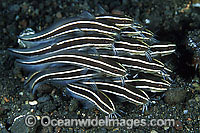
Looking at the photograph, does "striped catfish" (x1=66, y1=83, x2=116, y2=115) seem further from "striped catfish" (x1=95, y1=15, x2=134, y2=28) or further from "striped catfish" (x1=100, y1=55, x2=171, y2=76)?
"striped catfish" (x1=95, y1=15, x2=134, y2=28)

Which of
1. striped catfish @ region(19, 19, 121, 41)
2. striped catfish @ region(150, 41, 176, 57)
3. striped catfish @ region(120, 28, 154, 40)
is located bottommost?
striped catfish @ region(150, 41, 176, 57)

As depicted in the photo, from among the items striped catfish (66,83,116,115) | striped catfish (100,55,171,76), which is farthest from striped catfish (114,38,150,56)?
striped catfish (66,83,116,115)

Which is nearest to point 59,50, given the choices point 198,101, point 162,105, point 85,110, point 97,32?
point 97,32

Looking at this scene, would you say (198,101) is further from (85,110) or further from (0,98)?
(0,98)

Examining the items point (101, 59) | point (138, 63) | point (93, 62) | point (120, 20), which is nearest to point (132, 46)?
point (138, 63)

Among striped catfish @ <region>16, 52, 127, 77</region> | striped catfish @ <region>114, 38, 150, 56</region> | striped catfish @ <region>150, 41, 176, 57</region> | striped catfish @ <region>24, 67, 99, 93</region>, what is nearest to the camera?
striped catfish @ <region>16, 52, 127, 77</region>

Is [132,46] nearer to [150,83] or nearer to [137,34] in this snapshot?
[137,34]

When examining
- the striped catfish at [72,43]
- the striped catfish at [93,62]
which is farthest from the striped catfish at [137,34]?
the striped catfish at [93,62]
